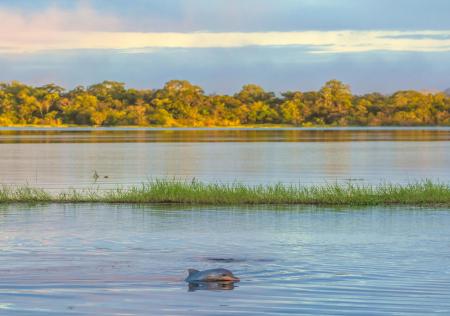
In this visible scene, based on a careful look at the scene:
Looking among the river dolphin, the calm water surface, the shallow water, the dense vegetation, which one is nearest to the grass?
the shallow water

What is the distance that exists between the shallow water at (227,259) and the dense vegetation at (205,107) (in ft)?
527

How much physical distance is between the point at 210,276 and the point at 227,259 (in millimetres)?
2583

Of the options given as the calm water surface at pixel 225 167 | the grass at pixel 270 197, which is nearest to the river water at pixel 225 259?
the grass at pixel 270 197

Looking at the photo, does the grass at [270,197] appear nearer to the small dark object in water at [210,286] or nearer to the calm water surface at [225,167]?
the calm water surface at [225,167]

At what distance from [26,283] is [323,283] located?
168 inches

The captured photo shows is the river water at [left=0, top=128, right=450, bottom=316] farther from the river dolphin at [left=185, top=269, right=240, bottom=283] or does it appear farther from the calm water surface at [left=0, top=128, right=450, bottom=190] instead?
the calm water surface at [left=0, top=128, right=450, bottom=190]

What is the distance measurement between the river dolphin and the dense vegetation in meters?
168

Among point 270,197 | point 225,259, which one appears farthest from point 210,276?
point 270,197

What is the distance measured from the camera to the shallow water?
11.6 meters

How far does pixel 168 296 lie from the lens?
12000mm

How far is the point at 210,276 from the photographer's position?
41.5 feet

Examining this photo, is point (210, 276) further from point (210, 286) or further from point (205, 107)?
point (205, 107)

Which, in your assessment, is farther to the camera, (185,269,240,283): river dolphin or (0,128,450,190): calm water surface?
(0,128,450,190): calm water surface

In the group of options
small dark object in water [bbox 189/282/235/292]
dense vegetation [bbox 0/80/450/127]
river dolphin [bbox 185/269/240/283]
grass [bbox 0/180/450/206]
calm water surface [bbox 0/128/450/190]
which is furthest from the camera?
dense vegetation [bbox 0/80/450/127]
